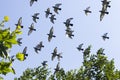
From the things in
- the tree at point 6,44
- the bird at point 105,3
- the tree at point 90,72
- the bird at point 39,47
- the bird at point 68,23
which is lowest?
the tree at point 6,44

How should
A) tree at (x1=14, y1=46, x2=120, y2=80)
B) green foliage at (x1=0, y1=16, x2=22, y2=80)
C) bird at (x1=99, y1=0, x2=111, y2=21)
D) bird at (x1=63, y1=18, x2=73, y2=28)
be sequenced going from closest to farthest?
green foliage at (x1=0, y1=16, x2=22, y2=80) < tree at (x1=14, y1=46, x2=120, y2=80) < bird at (x1=99, y1=0, x2=111, y2=21) < bird at (x1=63, y1=18, x2=73, y2=28)

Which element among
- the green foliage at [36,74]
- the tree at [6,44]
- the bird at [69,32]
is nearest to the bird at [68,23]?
the bird at [69,32]

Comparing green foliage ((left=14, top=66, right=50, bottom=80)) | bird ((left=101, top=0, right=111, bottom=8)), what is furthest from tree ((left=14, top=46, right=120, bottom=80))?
bird ((left=101, top=0, right=111, bottom=8))

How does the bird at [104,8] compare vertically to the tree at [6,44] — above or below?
above

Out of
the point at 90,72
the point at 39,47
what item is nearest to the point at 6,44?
the point at 90,72

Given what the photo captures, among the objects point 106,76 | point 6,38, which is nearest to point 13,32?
point 6,38

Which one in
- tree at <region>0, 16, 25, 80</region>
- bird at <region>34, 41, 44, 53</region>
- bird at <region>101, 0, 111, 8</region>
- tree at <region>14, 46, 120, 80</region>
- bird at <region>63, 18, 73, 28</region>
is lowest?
tree at <region>0, 16, 25, 80</region>

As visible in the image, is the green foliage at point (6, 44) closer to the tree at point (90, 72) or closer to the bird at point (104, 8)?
the tree at point (90, 72)

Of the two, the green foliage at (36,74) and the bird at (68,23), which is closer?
the green foliage at (36,74)

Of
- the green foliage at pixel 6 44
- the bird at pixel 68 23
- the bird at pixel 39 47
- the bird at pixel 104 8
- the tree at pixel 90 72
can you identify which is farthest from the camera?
the bird at pixel 39 47

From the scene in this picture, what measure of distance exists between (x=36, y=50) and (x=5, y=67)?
51250 millimetres

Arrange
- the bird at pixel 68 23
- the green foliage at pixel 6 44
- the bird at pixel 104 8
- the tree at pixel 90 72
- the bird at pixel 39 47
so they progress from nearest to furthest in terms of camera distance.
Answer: the green foliage at pixel 6 44, the tree at pixel 90 72, the bird at pixel 104 8, the bird at pixel 68 23, the bird at pixel 39 47

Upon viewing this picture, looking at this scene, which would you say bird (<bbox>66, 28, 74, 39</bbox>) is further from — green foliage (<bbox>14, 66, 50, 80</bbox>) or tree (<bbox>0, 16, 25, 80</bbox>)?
tree (<bbox>0, 16, 25, 80</bbox>)

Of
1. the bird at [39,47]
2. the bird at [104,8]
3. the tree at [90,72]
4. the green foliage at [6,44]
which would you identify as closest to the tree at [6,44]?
the green foliage at [6,44]
